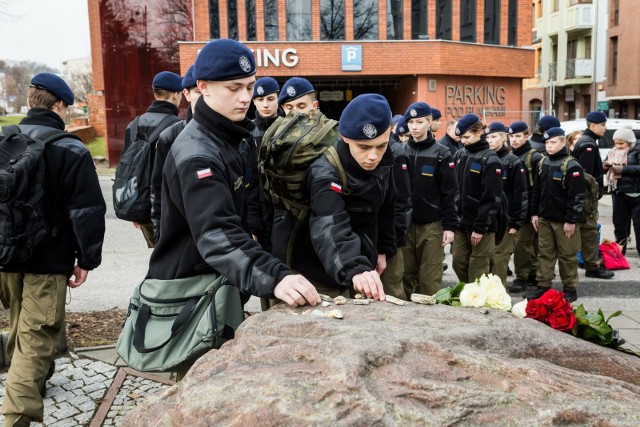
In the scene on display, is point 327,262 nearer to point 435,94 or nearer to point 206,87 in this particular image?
point 206,87

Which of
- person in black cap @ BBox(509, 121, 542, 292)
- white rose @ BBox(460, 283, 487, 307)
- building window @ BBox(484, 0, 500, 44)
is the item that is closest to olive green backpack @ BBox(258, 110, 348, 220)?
white rose @ BBox(460, 283, 487, 307)

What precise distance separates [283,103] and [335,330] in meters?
3.99

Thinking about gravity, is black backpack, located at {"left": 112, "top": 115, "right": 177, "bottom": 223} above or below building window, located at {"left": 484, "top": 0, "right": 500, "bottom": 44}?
below

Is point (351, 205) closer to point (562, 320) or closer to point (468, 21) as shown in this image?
point (562, 320)

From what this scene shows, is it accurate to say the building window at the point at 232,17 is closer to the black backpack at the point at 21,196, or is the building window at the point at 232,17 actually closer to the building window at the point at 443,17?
the building window at the point at 443,17

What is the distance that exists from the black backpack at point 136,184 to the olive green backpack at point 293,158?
6.10ft

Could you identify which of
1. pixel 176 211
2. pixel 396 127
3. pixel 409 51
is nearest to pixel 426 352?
pixel 176 211

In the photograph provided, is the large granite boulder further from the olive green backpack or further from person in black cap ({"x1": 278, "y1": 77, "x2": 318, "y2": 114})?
person in black cap ({"x1": 278, "y1": 77, "x2": 318, "y2": 114})

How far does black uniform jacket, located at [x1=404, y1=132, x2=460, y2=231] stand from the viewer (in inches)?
273

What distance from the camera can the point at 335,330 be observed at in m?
2.33

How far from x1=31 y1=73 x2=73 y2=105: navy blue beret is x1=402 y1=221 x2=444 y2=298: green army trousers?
378 centimetres

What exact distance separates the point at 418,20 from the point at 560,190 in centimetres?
2197

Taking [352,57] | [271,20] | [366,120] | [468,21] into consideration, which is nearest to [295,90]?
[366,120]

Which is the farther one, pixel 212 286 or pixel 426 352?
pixel 212 286
